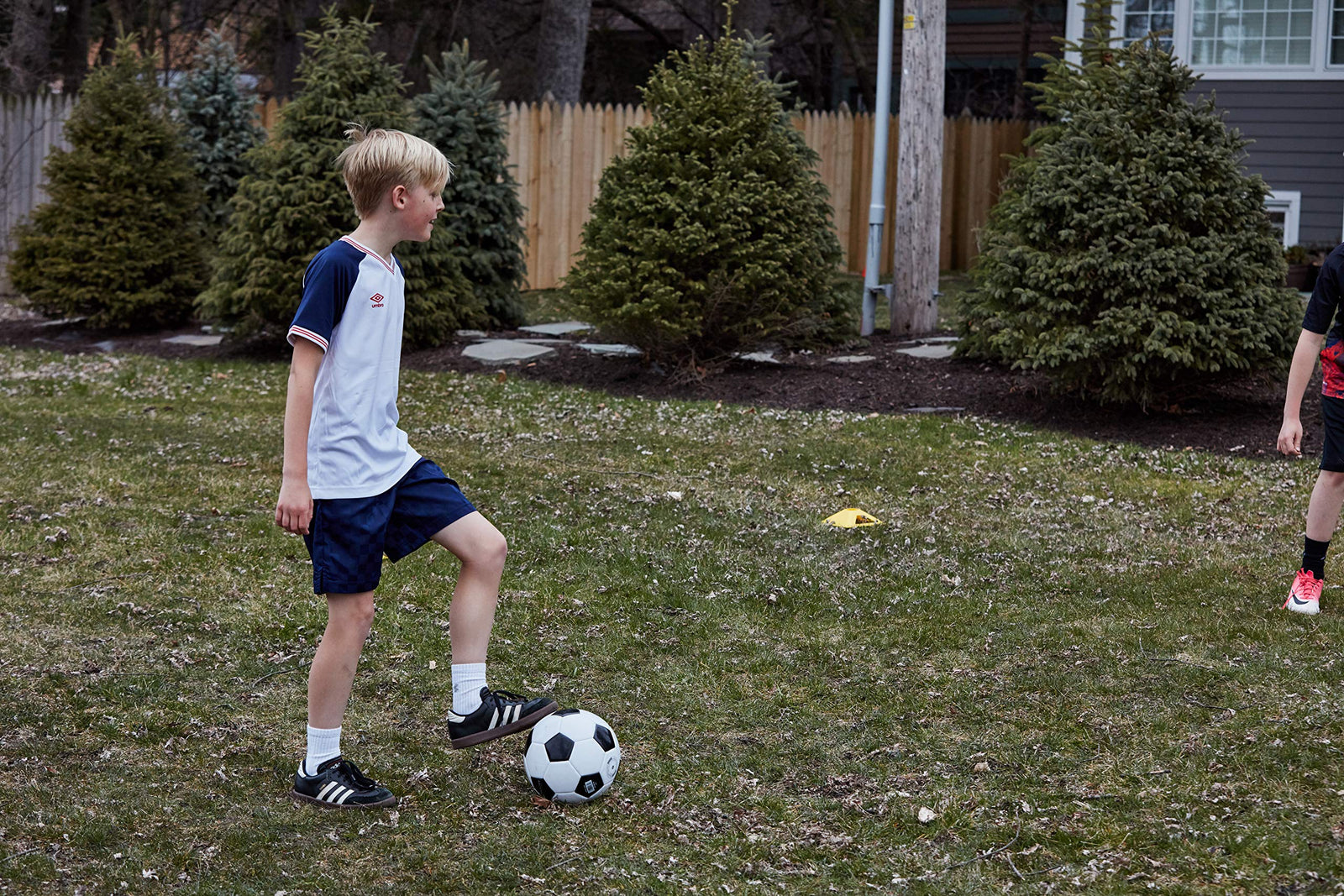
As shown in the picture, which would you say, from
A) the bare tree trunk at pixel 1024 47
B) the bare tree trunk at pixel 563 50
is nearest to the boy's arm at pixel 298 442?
the bare tree trunk at pixel 563 50

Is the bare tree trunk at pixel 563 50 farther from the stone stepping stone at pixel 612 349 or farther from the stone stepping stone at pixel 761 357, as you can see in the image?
the stone stepping stone at pixel 761 357

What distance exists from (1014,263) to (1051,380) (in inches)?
32.0

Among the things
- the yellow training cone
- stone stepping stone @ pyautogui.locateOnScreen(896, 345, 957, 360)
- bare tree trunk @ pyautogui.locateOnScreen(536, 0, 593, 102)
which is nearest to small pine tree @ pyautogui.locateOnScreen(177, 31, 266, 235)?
bare tree trunk @ pyautogui.locateOnScreen(536, 0, 593, 102)

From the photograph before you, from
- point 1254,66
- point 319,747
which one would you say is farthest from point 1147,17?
point 319,747

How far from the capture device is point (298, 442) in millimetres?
3498

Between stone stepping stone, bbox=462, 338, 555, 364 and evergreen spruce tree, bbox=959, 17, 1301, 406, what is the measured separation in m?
4.19

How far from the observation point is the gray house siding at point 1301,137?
1575cm

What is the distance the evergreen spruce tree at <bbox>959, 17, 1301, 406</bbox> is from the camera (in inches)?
332

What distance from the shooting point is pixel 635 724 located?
428 centimetres

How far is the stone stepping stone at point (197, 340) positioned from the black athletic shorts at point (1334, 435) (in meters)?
9.88

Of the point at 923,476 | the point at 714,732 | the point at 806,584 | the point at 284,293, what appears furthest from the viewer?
the point at 284,293

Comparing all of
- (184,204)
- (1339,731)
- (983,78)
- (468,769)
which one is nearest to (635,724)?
(468,769)

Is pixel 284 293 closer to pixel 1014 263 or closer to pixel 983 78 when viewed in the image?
pixel 1014 263

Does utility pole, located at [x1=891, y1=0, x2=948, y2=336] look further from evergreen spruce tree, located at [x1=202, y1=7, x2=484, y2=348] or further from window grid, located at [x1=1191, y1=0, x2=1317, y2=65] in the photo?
window grid, located at [x1=1191, y1=0, x2=1317, y2=65]
